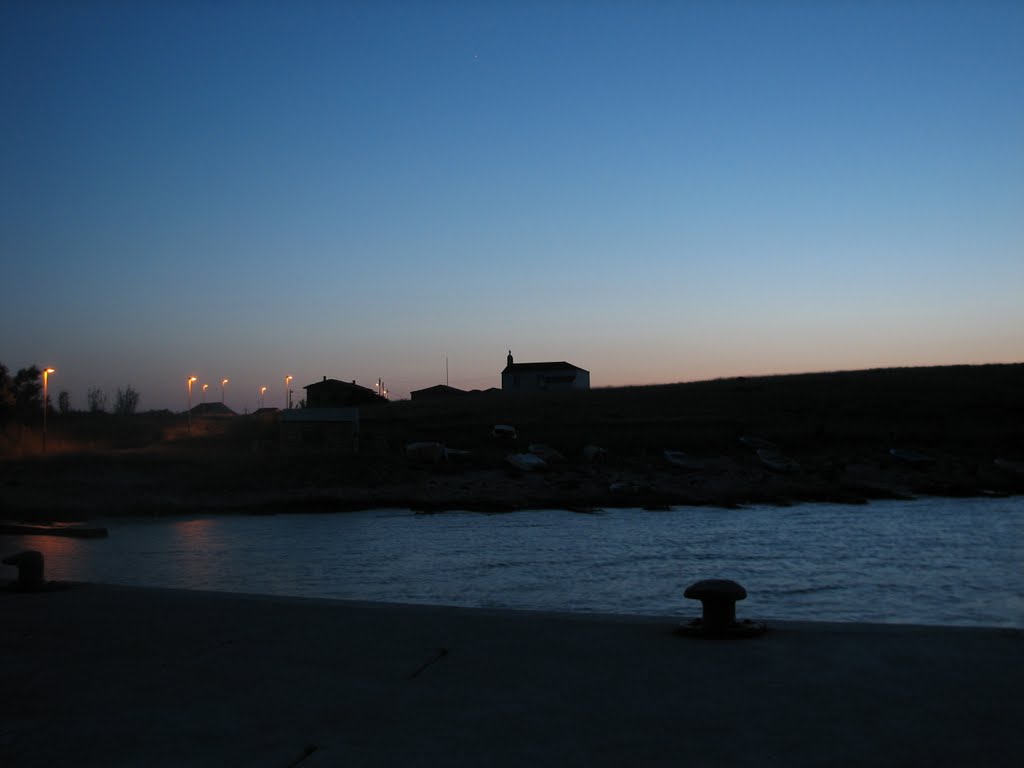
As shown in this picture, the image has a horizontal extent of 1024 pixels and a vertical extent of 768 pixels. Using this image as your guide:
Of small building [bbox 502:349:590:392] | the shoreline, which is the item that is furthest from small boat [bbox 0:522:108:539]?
small building [bbox 502:349:590:392]

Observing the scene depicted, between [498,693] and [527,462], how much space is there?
37.5m

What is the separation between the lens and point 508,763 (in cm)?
457

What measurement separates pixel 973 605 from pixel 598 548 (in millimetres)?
10763

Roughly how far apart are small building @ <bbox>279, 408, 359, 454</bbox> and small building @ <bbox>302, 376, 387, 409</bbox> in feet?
107

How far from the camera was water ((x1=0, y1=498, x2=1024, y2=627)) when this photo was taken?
50.0 feet

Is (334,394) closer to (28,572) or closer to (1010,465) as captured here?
(1010,465)

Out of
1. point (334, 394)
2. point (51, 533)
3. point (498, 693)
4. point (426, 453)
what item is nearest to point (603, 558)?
point (51, 533)

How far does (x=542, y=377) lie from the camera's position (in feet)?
301

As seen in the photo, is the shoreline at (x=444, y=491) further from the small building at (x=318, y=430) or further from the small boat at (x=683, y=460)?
the small building at (x=318, y=430)

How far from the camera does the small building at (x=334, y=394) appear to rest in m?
82.1

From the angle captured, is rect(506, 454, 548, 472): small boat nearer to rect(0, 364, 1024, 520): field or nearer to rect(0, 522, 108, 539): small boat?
rect(0, 364, 1024, 520): field

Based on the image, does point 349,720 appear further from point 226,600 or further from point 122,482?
point 122,482

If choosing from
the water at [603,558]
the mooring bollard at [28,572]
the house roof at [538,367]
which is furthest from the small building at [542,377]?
the mooring bollard at [28,572]

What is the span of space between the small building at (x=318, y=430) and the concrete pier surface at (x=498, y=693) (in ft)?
128
